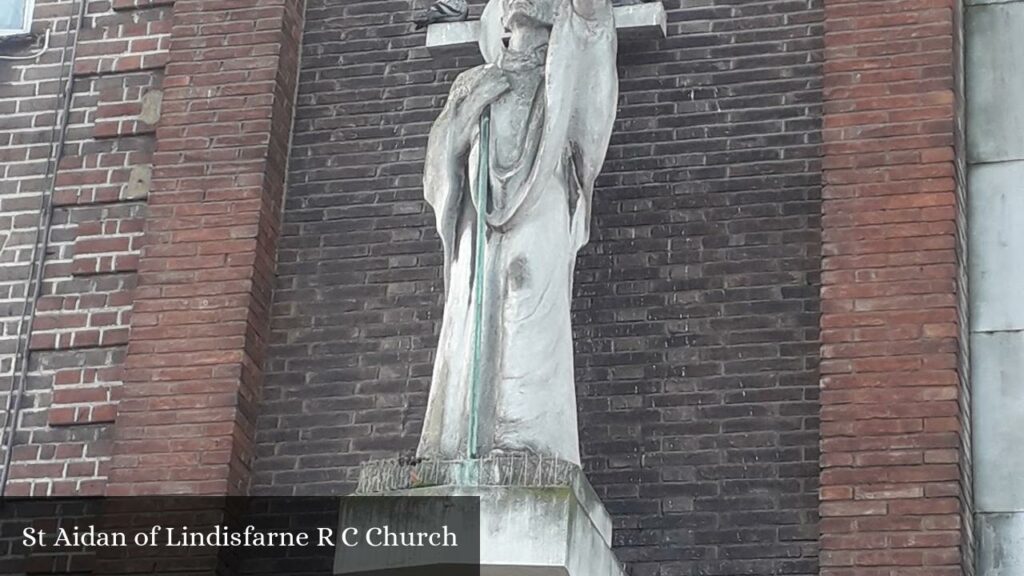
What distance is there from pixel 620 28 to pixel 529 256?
261cm

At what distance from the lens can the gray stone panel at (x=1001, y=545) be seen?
12.2m

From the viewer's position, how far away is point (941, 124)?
502 inches

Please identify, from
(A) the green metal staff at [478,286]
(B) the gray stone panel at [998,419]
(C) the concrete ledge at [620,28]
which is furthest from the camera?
(C) the concrete ledge at [620,28]

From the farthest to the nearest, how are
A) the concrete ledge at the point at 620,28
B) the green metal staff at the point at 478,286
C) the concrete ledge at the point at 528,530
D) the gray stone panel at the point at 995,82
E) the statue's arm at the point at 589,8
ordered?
the concrete ledge at the point at 620,28
the gray stone panel at the point at 995,82
the statue's arm at the point at 589,8
the green metal staff at the point at 478,286
the concrete ledge at the point at 528,530

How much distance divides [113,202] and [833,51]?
4.15m

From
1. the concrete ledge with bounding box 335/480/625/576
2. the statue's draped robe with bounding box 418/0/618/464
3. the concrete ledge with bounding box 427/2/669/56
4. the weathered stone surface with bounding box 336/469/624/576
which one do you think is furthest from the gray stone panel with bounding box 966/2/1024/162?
the concrete ledge with bounding box 335/480/625/576

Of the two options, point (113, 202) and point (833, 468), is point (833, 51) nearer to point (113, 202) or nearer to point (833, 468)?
point (833, 468)

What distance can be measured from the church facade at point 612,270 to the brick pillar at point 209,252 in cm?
2

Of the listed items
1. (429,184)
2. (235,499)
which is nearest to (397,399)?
(235,499)

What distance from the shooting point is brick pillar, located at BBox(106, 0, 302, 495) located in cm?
1315

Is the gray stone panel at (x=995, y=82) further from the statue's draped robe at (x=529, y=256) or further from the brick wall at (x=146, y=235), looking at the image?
the brick wall at (x=146, y=235)

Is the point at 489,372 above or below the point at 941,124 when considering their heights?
below

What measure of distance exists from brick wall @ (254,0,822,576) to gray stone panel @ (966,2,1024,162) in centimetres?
83

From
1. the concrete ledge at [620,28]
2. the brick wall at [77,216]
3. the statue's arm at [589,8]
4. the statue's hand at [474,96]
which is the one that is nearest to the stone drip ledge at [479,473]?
the statue's hand at [474,96]
